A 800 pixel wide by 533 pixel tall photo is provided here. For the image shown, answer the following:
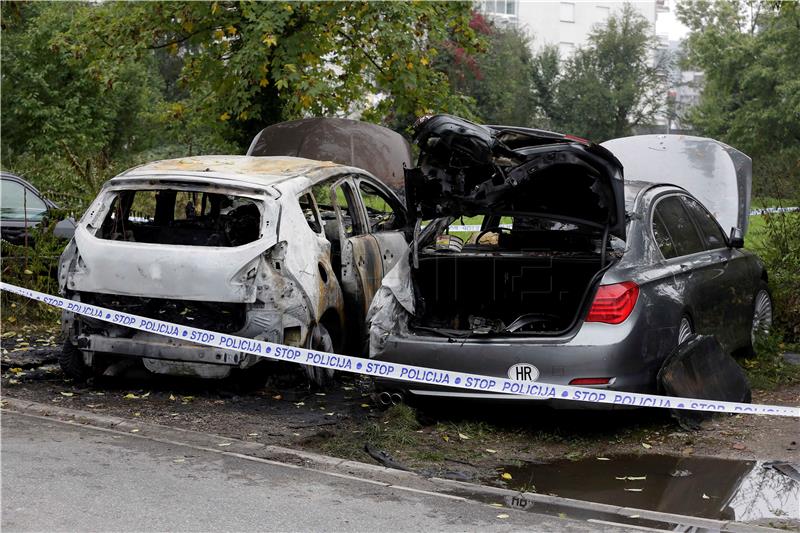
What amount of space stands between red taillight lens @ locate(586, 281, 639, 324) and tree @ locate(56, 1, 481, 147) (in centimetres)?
786

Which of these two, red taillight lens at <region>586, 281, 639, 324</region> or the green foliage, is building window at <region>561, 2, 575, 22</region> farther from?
red taillight lens at <region>586, 281, 639, 324</region>

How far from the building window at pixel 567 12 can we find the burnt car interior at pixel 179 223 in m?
76.3

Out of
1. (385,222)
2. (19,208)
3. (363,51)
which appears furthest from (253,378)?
(363,51)

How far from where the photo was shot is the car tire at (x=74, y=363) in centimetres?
768

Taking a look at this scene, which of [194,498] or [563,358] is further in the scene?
[563,358]

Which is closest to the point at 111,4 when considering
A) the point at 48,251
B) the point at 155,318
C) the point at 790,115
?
the point at 48,251

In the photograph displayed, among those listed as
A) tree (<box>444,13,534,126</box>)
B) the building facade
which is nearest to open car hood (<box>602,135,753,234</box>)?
tree (<box>444,13,534,126</box>)

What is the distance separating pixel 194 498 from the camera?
5090 mm

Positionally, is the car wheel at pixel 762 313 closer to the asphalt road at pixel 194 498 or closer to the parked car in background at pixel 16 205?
the asphalt road at pixel 194 498

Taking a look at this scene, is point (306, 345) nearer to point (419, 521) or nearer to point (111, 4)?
point (419, 521)

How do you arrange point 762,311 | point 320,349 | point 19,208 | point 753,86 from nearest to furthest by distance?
1. point 320,349
2. point 762,311
3. point 19,208
4. point 753,86

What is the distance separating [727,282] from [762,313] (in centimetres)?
139

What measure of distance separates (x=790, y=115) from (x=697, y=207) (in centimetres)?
3753

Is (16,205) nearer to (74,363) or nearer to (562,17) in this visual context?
(74,363)
